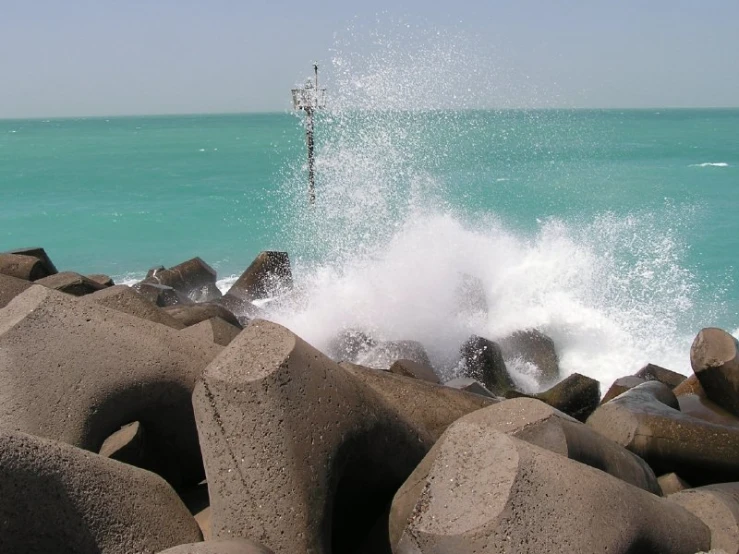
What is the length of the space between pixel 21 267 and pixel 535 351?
5.20 meters

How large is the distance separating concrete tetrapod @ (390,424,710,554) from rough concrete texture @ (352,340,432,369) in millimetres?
4880

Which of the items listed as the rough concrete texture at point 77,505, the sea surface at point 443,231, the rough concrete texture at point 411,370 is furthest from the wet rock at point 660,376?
the rough concrete texture at point 77,505

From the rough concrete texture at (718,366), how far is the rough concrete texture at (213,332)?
119 inches

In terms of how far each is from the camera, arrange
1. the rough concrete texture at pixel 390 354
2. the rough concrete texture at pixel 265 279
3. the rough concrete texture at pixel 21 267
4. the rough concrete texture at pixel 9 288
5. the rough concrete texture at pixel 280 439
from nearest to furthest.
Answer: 1. the rough concrete texture at pixel 280 439
2. the rough concrete texture at pixel 9 288
3. the rough concrete texture at pixel 390 354
4. the rough concrete texture at pixel 21 267
5. the rough concrete texture at pixel 265 279

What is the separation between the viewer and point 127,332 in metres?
4.00

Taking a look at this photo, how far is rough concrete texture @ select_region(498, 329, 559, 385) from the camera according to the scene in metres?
9.24

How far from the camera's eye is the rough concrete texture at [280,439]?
302 cm

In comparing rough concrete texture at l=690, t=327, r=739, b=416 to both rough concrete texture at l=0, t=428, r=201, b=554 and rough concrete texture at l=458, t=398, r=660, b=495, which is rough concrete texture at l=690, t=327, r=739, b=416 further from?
rough concrete texture at l=0, t=428, r=201, b=554

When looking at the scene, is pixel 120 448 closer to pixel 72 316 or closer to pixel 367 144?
pixel 72 316

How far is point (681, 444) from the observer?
462 centimetres

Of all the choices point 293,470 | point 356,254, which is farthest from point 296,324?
point 293,470

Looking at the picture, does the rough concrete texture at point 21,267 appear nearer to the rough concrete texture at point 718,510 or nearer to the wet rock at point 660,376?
the wet rock at point 660,376

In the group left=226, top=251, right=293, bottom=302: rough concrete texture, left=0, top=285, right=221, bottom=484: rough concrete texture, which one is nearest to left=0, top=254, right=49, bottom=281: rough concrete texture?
left=226, top=251, right=293, bottom=302: rough concrete texture

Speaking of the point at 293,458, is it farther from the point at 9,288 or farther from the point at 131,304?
the point at 9,288
